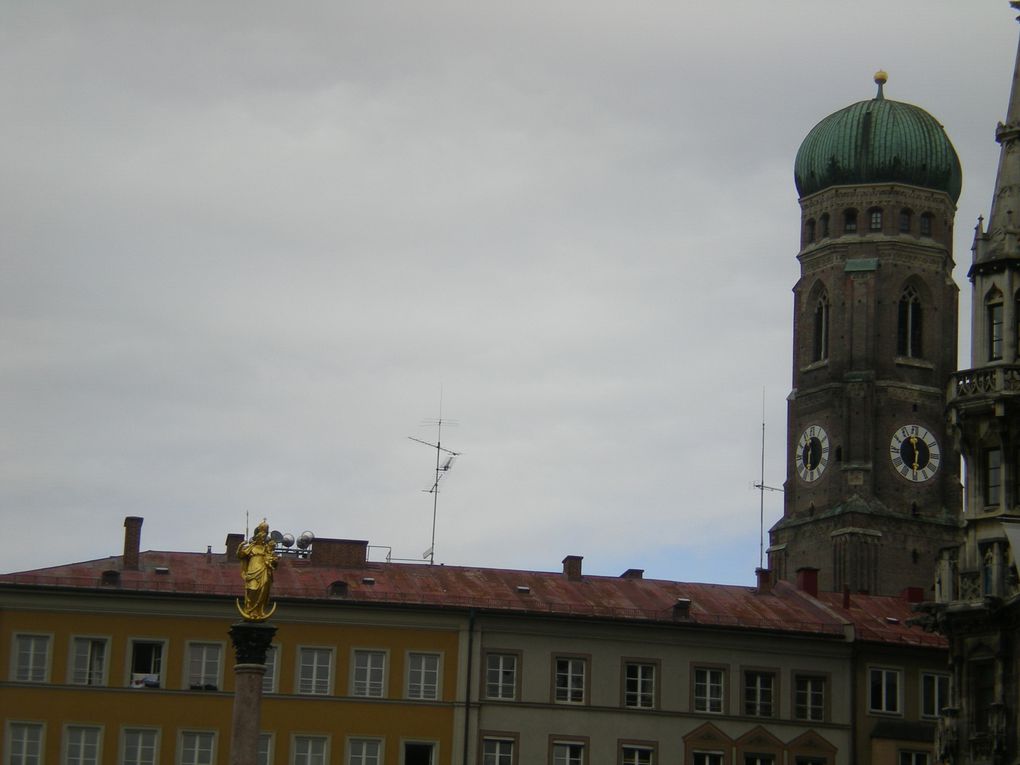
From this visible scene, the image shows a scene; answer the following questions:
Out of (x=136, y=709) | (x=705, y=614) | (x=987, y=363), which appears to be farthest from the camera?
(x=705, y=614)

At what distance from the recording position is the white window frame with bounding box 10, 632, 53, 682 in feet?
358

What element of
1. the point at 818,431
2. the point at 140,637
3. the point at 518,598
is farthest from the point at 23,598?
the point at 818,431

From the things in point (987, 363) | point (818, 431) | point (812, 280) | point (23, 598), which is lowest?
point (23, 598)

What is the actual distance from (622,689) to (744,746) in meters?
5.71

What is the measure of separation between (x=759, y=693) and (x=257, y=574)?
125ft

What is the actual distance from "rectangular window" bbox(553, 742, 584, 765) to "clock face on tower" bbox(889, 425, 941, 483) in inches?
2423

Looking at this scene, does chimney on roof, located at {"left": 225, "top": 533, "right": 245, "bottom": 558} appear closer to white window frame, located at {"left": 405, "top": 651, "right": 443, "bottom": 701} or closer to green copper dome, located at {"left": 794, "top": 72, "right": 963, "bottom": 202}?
white window frame, located at {"left": 405, "top": 651, "right": 443, "bottom": 701}

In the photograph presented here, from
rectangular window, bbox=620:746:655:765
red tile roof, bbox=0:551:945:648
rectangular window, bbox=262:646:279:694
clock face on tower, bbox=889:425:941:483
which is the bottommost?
rectangular window, bbox=620:746:655:765

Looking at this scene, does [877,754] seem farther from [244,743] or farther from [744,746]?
[244,743]

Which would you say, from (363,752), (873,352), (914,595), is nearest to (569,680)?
(363,752)

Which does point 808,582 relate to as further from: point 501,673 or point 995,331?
point 995,331

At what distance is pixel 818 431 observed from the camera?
560 feet

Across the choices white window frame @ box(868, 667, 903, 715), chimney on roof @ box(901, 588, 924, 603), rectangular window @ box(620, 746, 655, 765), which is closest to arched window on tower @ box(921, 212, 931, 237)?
chimney on roof @ box(901, 588, 924, 603)

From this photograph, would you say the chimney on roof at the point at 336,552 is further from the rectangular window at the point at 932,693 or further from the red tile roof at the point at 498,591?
the rectangular window at the point at 932,693
